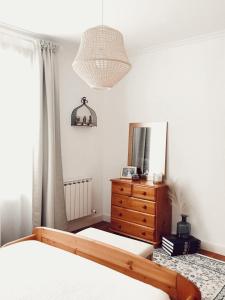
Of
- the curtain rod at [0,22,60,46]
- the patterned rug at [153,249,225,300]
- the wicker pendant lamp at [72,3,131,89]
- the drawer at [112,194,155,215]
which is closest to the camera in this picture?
the wicker pendant lamp at [72,3,131,89]

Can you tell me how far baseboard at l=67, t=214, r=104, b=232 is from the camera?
389 cm

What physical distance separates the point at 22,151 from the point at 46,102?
0.66 meters

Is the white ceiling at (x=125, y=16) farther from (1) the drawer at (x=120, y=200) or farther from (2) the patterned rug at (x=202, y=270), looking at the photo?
(2) the patterned rug at (x=202, y=270)

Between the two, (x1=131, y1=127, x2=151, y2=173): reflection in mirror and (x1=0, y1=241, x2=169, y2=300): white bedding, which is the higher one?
(x1=131, y1=127, x2=151, y2=173): reflection in mirror

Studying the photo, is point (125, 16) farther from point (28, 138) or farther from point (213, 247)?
point (213, 247)

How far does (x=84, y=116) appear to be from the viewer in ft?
12.9

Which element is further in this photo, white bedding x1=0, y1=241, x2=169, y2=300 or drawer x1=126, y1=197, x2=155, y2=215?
drawer x1=126, y1=197, x2=155, y2=215

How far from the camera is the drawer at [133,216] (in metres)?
3.35

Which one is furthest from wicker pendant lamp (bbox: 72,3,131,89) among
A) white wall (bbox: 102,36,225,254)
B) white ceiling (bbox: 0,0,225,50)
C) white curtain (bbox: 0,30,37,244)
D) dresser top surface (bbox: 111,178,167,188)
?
dresser top surface (bbox: 111,178,167,188)

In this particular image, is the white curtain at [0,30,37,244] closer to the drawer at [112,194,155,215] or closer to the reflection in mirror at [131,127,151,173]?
the drawer at [112,194,155,215]

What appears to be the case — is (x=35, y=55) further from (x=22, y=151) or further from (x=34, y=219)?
(x=34, y=219)

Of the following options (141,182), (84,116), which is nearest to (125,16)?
(84,116)

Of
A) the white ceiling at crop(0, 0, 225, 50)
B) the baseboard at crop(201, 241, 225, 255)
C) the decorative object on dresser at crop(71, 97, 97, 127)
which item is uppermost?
the white ceiling at crop(0, 0, 225, 50)

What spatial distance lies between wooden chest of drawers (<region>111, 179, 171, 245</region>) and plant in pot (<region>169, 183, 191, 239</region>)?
92mm
